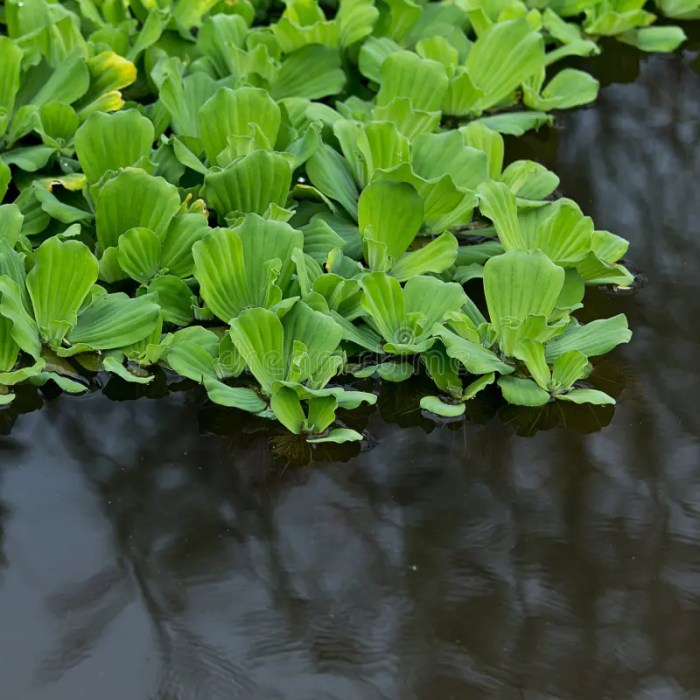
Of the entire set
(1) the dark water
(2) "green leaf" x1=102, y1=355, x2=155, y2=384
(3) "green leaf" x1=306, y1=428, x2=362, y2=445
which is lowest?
(1) the dark water

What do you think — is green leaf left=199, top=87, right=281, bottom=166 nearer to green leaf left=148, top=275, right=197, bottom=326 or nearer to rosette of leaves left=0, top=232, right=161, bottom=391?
green leaf left=148, top=275, right=197, bottom=326

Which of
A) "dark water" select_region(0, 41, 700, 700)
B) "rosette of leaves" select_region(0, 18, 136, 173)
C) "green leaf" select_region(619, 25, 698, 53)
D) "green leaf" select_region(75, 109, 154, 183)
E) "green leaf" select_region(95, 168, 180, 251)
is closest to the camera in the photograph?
"dark water" select_region(0, 41, 700, 700)

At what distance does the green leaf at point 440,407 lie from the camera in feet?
5.97

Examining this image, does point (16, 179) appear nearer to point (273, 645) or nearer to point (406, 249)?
point (406, 249)

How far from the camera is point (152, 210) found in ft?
6.73

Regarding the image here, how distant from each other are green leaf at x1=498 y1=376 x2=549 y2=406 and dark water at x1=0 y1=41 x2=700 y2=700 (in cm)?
6

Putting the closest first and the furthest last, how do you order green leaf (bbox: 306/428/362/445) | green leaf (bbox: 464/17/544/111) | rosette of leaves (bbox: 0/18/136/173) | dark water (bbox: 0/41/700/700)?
dark water (bbox: 0/41/700/700), green leaf (bbox: 306/428/362/445), rosette of leaves (bbox: 0/18/136/173), green leaf (bbox: 464/17/544/111)

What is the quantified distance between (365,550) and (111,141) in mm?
1069

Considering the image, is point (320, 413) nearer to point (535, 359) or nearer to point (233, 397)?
point (233, 397)

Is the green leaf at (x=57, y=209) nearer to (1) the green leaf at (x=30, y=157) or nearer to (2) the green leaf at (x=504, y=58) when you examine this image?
(1) the green leaf at (x=30, y=157)

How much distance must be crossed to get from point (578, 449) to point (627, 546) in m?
0.24

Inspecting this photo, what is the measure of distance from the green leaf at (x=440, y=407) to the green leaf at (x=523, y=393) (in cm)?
9

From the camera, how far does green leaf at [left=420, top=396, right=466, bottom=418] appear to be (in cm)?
182

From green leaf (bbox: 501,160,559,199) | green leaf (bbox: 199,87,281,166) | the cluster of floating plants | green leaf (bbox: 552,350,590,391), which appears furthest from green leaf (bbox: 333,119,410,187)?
green leaf (bbox: 552,350,590,391)
